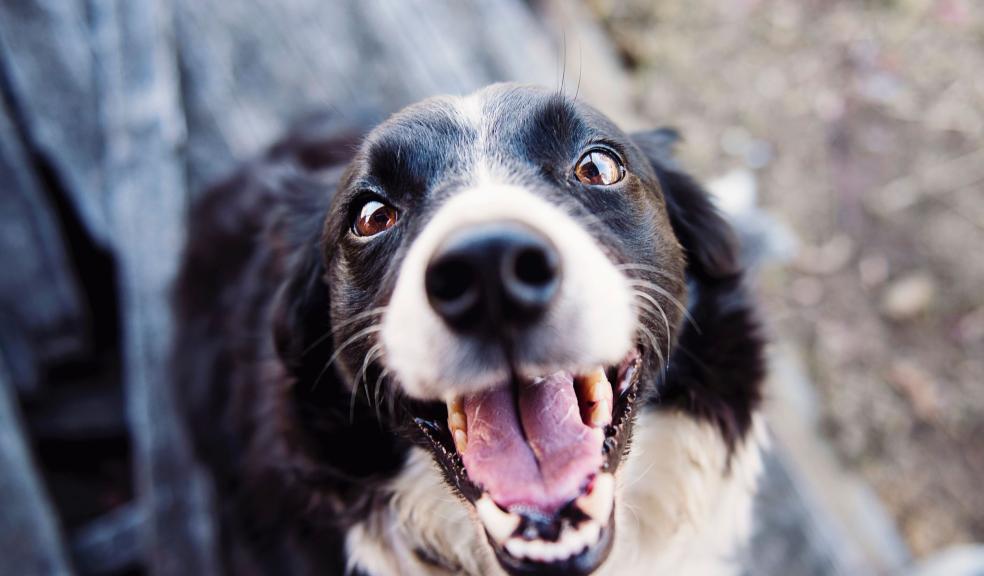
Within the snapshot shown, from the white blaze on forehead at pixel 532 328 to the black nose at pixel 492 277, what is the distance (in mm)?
28

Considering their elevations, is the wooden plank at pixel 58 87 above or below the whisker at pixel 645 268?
above

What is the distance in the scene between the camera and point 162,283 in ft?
8.30

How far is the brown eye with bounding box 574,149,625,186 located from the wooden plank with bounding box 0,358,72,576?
5.91 feet

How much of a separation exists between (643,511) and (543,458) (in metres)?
0.63

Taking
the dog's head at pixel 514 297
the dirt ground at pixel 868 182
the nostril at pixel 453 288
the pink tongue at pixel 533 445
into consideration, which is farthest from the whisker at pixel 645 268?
the dirt ground at pixel 868 182

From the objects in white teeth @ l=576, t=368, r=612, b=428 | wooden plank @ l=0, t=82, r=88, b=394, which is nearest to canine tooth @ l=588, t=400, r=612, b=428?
white teeth @ l=576, t=368, r=612, b=428

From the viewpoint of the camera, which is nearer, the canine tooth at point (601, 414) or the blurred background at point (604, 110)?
the canine tooth at point (601, 414)

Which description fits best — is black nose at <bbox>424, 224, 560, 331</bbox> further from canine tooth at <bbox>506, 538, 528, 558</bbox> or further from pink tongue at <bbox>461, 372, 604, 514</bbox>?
canine tooth at <bbox>506, 538, 528, 558</bbox>

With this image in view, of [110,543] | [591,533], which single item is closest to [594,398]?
[591,533]

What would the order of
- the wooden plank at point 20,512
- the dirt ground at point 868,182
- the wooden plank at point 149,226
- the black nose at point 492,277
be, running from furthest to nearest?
the dirt ground at point 868,182 → the wooden plank at point 149,226 → the wooden plank at point 20,512 → the black nose at point 492,277

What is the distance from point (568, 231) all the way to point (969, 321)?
2.69 meters

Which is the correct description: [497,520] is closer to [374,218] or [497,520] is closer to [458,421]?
[458,421]

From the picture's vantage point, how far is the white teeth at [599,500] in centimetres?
128

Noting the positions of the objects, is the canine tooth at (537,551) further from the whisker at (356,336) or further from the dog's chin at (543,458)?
the whisker at (356,336)
